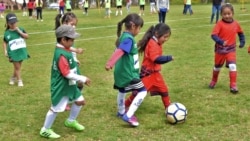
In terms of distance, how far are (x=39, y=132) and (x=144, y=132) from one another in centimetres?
142

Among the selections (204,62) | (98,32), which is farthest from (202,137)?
(98,32)

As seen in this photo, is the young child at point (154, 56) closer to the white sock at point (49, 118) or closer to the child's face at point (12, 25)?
the white sock at point (49, 118)

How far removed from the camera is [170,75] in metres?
8.95

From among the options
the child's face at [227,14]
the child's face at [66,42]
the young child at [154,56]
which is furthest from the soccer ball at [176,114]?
the child's face at [227,14]

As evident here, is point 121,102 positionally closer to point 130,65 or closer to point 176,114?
point 130,65

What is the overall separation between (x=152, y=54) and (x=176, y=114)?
0.90 m

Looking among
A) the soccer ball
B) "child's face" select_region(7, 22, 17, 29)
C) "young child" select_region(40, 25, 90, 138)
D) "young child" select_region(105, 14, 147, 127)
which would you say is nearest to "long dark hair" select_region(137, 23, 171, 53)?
"young child" select_region(105, 14, 147, 127)

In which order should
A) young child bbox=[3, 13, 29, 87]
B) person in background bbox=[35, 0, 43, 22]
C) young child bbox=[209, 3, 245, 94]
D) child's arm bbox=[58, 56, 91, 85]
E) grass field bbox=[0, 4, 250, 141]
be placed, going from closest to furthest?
child's arm bbox=[58, 56, 91, 85] < grass field bbox=[0, 4, 250, 141] < young child bbox=[209, 3, 245, 94] < young child bbox=[3, 13, 29, 87] < person in background bbox=[35, 0, 43, 22]

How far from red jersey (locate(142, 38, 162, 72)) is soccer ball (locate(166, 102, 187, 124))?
635 millimetres

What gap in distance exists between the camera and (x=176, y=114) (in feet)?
18.3

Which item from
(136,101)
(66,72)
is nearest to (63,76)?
(66,72)

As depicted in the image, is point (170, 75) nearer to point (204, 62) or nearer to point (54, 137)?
point (204, 62)

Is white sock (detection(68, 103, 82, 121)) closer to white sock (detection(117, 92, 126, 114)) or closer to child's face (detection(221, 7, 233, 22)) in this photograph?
white sock (detection(117, 92, 126, 114))

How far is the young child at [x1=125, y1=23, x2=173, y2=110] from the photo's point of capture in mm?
5633
